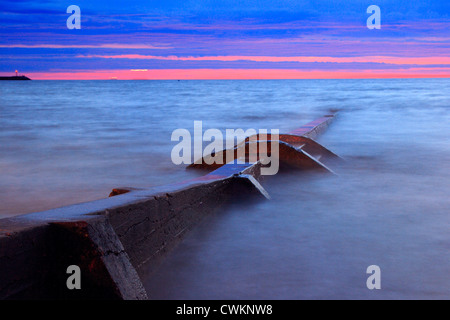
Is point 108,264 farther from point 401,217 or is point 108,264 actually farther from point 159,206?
point 401,217

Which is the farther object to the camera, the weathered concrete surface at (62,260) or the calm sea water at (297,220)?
the calm sea water at (297,220)

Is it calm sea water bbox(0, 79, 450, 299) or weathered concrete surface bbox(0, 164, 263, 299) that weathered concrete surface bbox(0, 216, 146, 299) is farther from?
calm sea water bbox(0, 79, 450, 299)

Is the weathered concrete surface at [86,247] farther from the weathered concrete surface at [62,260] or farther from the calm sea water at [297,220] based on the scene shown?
the calm sea water at [297,220]

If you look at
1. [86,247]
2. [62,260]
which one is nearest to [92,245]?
[86,247]

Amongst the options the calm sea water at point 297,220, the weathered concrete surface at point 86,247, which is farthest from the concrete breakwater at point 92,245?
the calm sea water at point 297,220

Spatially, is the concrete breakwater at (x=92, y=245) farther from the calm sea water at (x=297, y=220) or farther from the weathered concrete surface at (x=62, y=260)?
the calm sea water at (x=297, y=220)

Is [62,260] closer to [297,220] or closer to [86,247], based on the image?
[86,247]

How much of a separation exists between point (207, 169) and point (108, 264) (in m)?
4.70

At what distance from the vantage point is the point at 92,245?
2.33 metres

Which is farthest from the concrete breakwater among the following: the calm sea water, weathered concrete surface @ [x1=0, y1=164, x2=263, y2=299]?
the calm sea water

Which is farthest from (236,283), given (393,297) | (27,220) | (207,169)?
(207,169)

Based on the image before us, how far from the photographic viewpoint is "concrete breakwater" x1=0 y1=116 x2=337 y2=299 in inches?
83.7

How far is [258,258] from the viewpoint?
3656 millimetres

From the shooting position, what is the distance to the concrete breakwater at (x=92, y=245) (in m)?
2.13
